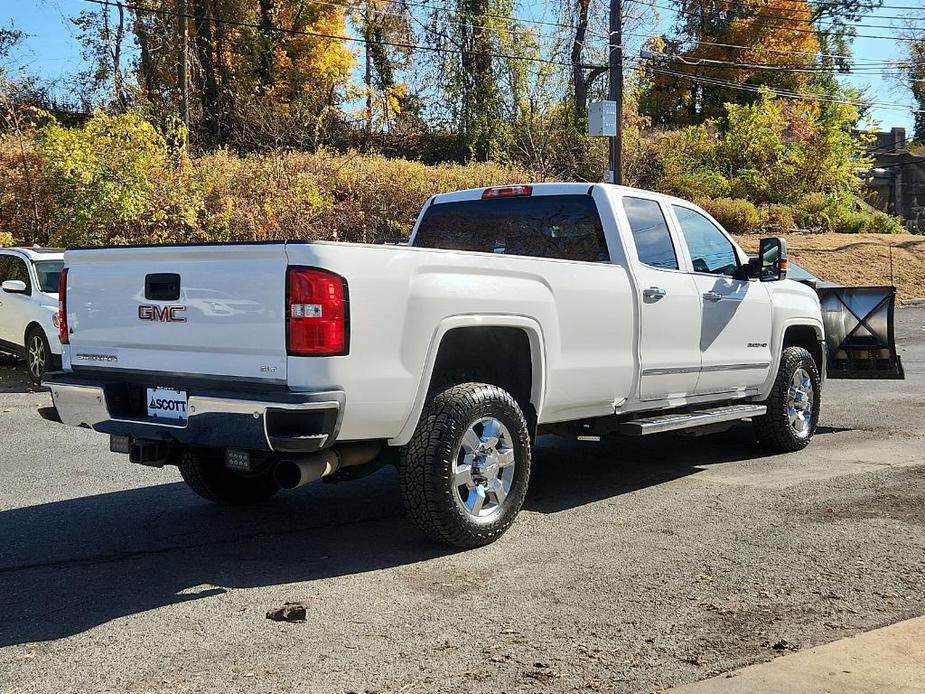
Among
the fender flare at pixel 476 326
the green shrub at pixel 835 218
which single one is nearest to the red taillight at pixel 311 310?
the fender flare at pixel 476 326

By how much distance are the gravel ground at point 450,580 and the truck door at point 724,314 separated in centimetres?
74

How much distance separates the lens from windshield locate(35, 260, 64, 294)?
43.0 ft

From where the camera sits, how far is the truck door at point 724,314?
7.10 m

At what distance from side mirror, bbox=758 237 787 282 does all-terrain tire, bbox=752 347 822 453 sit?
782 mm

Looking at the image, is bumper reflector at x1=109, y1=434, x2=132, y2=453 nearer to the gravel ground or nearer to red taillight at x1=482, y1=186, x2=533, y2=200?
the gravel ground

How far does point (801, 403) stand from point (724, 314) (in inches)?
58.9

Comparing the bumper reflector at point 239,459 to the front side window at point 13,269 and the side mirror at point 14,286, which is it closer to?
the side mirror at point 14,286

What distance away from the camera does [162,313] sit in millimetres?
5000

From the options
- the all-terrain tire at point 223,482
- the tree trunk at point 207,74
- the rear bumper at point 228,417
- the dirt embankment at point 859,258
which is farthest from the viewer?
the tree trunk at point 207,74

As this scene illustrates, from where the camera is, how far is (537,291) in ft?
18.1

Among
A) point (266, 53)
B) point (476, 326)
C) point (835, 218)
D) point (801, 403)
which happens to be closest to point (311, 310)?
point (476, 326)

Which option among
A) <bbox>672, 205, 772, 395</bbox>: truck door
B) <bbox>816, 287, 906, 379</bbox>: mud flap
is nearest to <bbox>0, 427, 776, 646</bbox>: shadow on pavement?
<bbox>672, 205, 772, 395</bbox>: truck door

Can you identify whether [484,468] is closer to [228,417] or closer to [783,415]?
[228,417]

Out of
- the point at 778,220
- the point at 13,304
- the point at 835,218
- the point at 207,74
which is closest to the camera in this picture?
the point at 13,304
